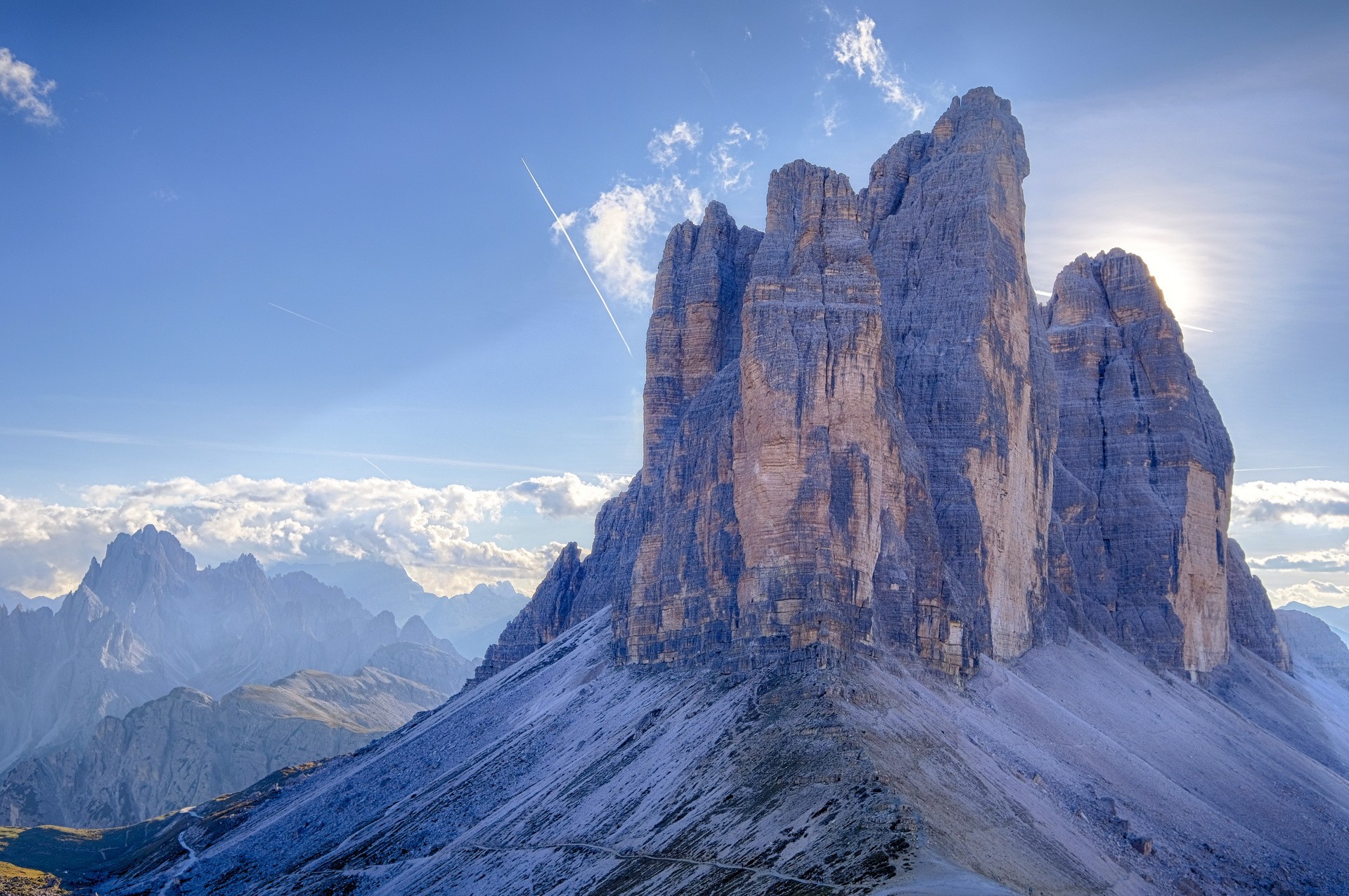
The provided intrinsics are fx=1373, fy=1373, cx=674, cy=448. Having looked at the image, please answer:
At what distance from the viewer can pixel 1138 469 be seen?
159 meters

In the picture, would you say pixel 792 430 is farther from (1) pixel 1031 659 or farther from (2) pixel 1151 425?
(2) pixel 1151 425

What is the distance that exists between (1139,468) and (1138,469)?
0.24 metres

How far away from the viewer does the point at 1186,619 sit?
500 ft

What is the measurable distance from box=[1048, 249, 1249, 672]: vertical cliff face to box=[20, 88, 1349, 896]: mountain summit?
419mm

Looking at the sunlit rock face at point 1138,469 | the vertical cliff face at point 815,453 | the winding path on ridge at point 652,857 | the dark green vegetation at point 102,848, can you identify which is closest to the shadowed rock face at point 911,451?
the vertical cliff face at point 815,453

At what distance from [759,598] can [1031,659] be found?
37493 millimetres

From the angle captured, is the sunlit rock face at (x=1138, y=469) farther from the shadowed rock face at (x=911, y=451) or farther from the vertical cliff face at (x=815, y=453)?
the vertical cliff face at (x=815, y=453)

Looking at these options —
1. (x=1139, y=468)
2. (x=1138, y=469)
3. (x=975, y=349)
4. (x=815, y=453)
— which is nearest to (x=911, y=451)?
(x=815, y=453)

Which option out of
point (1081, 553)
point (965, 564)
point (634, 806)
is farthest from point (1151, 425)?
point (634, 806)

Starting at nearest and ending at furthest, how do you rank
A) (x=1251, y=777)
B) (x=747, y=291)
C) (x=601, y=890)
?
(x=601, y=890)
(x=747, y=291)
(x=1251, y=777)

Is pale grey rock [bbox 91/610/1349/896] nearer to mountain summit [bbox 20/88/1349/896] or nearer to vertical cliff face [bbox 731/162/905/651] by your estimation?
mountain summit [bbox 20/88/1349/896]

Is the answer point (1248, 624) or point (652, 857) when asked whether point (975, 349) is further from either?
point (1248, 624)

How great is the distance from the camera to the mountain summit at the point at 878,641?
76.3 m

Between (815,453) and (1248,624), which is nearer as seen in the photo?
(815,453)
